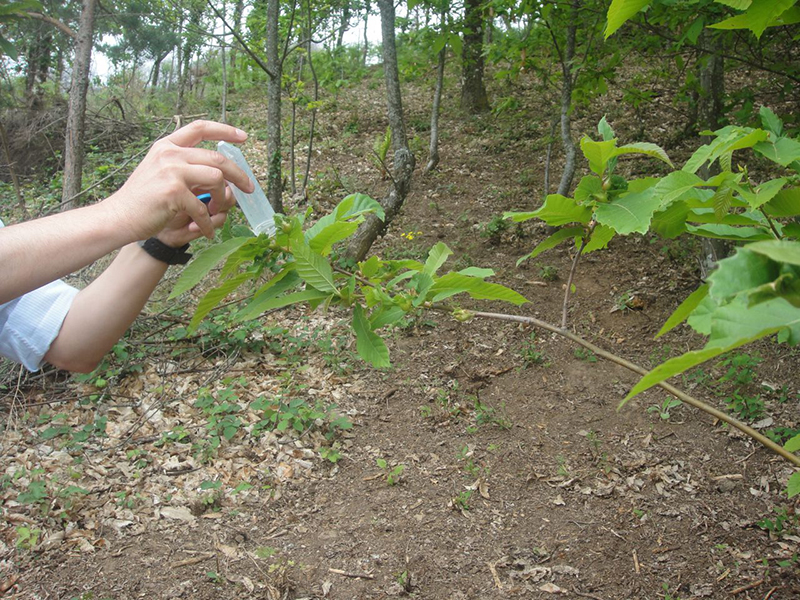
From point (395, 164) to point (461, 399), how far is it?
2.30m

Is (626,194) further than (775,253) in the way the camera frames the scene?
Yes

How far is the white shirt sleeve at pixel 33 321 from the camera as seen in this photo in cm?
154

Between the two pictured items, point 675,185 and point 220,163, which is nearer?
point 675,185

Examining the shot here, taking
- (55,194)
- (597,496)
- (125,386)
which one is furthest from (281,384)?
(55,194)

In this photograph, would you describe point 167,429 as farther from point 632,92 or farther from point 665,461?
point 632,92

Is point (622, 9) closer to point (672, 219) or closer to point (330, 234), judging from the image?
point (672, 219)

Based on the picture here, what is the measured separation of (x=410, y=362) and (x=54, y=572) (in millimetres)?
2240

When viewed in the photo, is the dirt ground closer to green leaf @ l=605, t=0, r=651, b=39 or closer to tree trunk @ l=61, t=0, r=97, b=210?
tree trunk @ l=61, t=0, r=97, b=210

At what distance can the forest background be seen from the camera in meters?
1.11

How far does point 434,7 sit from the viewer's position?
5285mm

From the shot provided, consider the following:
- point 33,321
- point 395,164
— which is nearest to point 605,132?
point 33,321

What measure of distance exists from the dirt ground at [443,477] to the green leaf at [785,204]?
1959mm

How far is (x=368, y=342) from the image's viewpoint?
1.22 meters

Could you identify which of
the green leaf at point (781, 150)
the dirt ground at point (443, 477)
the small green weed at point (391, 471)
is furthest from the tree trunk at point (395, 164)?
the green leaf at point (781, 150)
